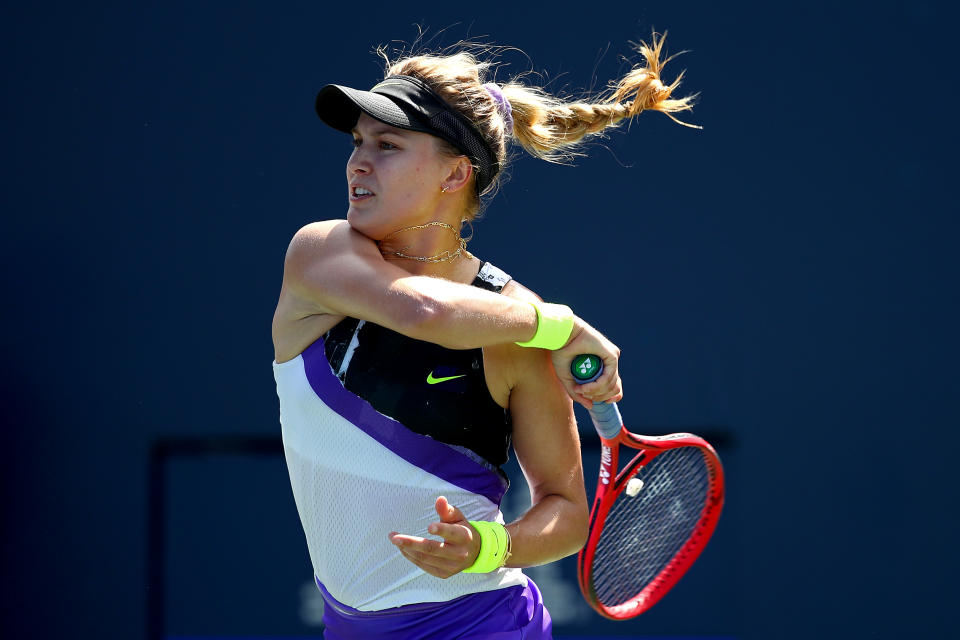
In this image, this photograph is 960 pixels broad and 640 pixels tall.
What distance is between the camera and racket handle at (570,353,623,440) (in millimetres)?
1856

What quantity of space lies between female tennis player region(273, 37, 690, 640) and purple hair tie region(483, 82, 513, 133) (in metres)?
0.04

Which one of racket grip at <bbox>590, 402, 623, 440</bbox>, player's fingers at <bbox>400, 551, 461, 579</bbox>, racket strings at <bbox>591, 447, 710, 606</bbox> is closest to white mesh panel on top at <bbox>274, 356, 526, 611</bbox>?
player's fingers at <bbox>400, 551, 461, 579</bbox>

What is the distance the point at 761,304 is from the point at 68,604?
2.49 meters

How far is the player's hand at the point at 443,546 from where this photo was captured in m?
1.57

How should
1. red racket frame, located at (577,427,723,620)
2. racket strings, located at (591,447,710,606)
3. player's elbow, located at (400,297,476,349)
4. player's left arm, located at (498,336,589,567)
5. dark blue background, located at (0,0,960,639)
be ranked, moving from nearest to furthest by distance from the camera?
player's elbow, located at (400,297,476,349)
player's left arm, located at (498,336,589,567)
red racket frame, located at (577,427,723,620)
racket strings, located at (591,447,710,606)
dark blue background, located at (0,0,960,639)

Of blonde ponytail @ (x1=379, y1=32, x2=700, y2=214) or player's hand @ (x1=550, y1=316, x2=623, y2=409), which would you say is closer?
player's hand @ (x1=550, y1=316, x2=623, y2=409)

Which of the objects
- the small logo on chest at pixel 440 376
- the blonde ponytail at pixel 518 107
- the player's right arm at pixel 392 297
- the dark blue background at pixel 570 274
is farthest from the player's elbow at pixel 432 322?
the dark blue background at pixel 570 274

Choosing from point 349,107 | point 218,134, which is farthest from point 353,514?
point 218,134

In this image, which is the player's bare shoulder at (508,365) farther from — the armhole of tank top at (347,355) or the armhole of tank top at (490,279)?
the armhole of tank top at (347,355)

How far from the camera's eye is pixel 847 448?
368 centimetres

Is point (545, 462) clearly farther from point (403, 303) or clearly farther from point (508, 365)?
point (403, 303)

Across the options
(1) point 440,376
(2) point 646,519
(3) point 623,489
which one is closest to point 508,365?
(1) point 440,376

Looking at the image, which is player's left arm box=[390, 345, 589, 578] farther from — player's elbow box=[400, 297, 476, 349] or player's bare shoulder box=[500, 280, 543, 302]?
player's elbow box=[400, 297, 476, 349]

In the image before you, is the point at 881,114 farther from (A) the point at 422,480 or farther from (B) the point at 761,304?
(A) the point at 422,480
